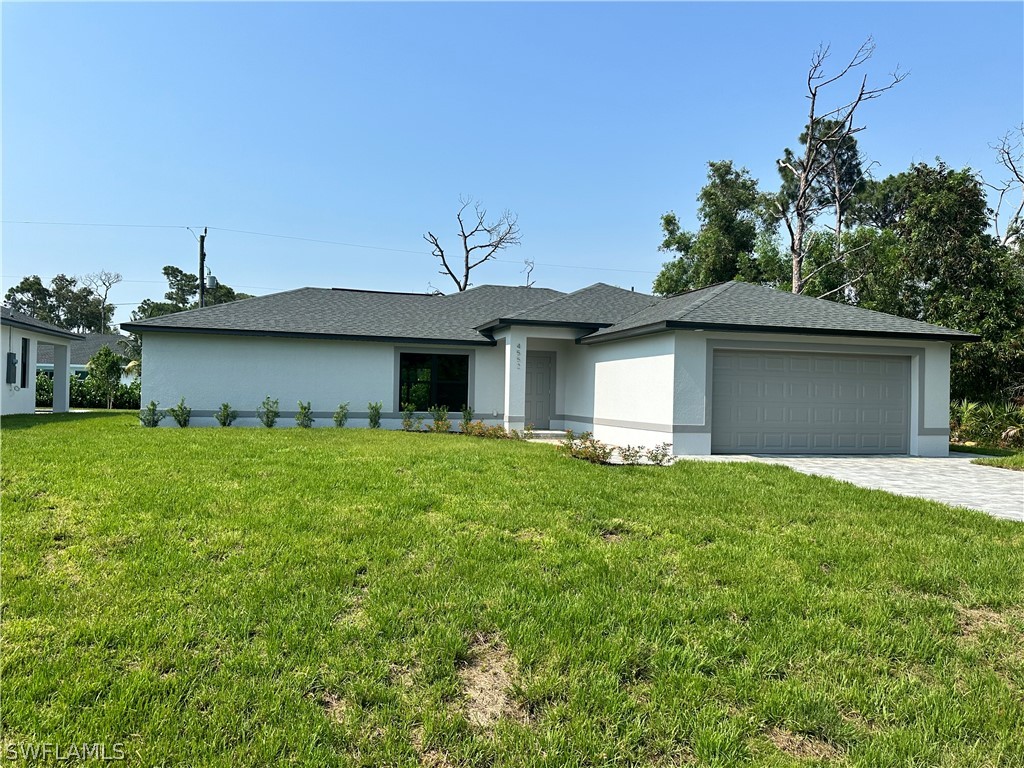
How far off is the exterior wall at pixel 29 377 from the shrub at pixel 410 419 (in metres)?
12.4

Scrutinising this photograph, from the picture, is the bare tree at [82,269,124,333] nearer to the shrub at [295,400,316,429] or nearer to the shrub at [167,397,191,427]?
the shrub at [167,397,191,427]

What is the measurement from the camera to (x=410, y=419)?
17.2 meters

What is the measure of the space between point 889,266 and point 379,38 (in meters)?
19.6

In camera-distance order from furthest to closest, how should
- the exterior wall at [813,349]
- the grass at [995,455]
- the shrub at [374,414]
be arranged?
the shrub at [374,414] < the exterior wall at [813,349] < the grass at [995,455]

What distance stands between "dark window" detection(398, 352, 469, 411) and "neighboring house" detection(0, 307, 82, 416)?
12355 mm

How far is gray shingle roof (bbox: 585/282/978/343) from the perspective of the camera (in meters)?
13.0

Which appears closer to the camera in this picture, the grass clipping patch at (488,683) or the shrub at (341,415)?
the grass clipping patch at (488,683)

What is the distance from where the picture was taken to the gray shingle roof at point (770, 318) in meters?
13.0

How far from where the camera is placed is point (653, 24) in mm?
13383

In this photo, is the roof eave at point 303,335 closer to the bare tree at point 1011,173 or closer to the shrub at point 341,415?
the shrub at point 341,415

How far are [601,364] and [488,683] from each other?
13429 millimetres

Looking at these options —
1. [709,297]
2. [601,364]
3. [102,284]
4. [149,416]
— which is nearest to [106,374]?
[149,416]

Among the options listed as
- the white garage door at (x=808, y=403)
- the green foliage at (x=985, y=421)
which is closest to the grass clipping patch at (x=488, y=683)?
the white garage door at (x=808, y=403)

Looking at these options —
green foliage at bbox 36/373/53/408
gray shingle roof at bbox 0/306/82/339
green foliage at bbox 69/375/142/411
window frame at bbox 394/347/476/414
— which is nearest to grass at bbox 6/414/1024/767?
window frame at bbox 394/347/476/414
